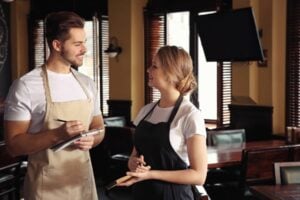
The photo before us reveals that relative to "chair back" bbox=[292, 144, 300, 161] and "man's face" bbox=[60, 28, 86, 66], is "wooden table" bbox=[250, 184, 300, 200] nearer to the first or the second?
"man's face" bbox=[60, 28, 86, 66]

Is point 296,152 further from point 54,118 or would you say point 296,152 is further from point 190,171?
point 54,118

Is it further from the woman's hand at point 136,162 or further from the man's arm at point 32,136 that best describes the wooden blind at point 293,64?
the man's arm at point 32,136

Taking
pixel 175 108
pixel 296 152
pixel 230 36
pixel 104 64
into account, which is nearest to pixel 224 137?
pixel 296 152

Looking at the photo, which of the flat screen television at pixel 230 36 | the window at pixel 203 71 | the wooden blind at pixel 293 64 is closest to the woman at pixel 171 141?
the flat screen television at pixel 230 36

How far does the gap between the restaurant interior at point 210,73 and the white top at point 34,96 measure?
0.69 metres

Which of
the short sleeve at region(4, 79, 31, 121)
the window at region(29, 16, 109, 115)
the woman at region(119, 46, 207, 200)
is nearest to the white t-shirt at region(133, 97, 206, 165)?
the woman at region(119, 46, 207, 200)

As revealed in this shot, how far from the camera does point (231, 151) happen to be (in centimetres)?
389

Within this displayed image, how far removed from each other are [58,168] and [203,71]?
4.22m

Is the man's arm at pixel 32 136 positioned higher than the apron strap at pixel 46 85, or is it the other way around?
the apron strap at pixel 46 85

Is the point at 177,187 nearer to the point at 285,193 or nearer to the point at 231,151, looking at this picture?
the point at 285,193

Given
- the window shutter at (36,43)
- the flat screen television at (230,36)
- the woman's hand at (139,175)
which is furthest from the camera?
the window shutter at (36,43)

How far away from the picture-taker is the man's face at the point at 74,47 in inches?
73.9

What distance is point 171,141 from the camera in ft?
6.05

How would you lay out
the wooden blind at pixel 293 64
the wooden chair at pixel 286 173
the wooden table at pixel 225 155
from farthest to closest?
the wooden blind at pixel 293 64 < the wooden table at pixel 225 155 < the wooden chair at pixel 286 173
